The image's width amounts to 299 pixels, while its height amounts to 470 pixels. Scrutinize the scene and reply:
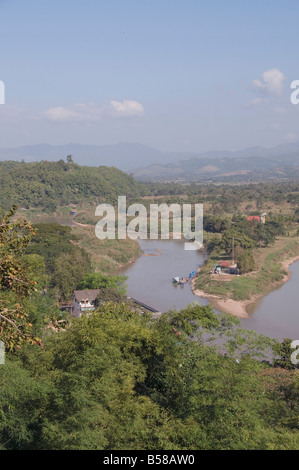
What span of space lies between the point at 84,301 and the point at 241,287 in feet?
30.0

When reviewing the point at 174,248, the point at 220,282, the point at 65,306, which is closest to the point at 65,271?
the point at 65,306

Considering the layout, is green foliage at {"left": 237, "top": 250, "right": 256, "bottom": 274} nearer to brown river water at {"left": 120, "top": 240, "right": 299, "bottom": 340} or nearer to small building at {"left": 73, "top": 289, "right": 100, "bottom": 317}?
brown river water at {"left": 120, "top": 240, "right": 299, "bottom": 340}

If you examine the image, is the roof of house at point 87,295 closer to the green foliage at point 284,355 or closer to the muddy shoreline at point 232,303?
the muddy shoreline at point 232,303

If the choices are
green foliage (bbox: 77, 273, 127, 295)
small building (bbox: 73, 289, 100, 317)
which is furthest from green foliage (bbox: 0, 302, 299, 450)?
green foliage (bbox: 77, 273, 127, 295)

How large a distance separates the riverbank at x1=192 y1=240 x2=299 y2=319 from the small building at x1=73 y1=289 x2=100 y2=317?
608 cm

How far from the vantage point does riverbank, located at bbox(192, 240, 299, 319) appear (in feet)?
70.8

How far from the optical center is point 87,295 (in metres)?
18.2

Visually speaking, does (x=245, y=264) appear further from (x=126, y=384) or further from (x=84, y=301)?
(x=126, y=384)

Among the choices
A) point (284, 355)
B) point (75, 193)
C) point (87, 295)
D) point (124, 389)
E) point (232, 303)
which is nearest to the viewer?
point (124, 389)

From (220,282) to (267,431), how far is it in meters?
18.6

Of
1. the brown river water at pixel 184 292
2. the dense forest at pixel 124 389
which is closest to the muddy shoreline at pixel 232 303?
the brown river water at pixel 184 292

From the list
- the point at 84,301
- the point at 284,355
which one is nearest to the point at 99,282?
the point at 84,301
